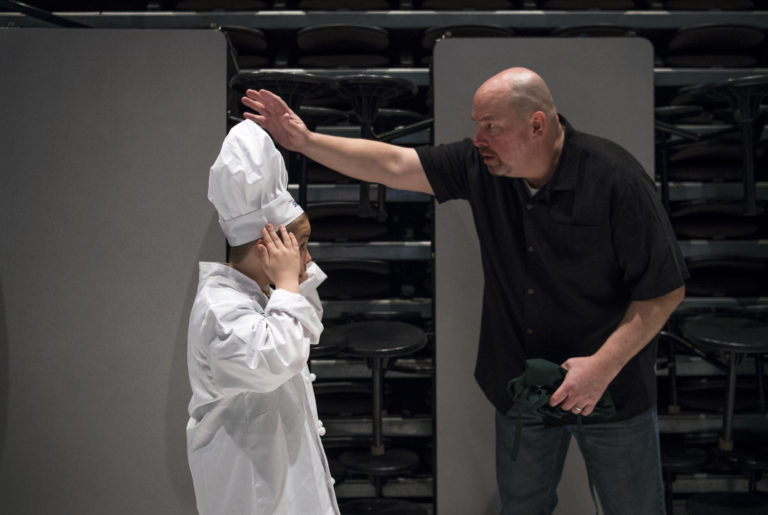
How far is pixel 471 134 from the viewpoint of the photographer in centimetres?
243

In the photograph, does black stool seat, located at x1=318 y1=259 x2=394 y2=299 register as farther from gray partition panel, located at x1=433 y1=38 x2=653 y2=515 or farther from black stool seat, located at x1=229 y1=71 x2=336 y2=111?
black stool seat, located at x1=229 y1=71 x2=336 y2=111

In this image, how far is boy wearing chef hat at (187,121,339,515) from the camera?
4.40 ft

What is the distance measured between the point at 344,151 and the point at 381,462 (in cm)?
140

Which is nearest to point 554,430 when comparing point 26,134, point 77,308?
point 77,308

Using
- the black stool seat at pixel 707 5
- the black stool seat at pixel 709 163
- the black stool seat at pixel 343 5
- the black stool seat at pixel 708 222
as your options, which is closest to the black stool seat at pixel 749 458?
the black stool seat at pixel 708 222

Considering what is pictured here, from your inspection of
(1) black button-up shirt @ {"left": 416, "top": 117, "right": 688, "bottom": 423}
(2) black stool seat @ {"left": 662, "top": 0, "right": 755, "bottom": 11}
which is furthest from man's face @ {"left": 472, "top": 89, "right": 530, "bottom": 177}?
(2) black stool seat @ {"left": 662, "top": 0, "right": 755, "bottom": 11}

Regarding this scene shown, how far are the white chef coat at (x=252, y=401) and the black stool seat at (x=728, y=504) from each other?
6.53ft

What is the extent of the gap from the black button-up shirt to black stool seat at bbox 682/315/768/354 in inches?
29.6

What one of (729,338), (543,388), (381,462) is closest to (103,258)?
(381,462)

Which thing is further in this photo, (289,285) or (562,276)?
(562,276)

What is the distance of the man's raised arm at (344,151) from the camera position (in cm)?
192

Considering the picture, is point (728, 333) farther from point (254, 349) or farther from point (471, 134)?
point (254, 349)

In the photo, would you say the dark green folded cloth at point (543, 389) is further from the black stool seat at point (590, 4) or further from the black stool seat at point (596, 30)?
the black stool seat at point (590, 4)

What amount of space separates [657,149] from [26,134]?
277 cm
